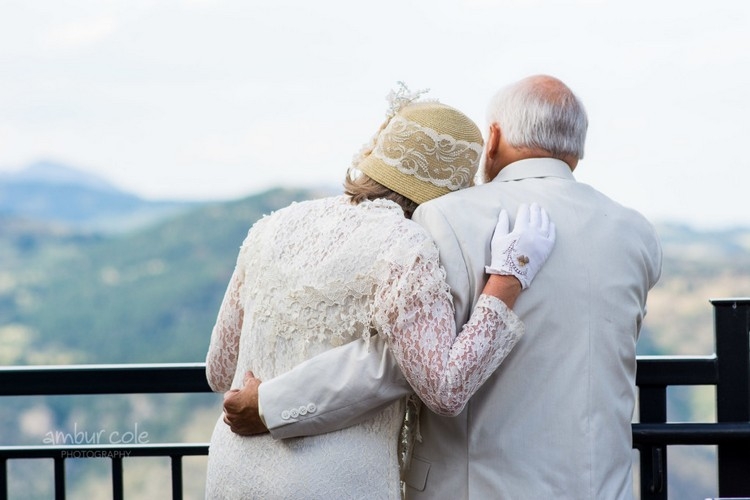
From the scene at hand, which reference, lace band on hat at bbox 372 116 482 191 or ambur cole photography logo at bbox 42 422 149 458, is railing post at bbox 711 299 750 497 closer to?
lace band on hat at bbox 372 116 482 191

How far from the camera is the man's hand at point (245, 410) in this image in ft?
5.19

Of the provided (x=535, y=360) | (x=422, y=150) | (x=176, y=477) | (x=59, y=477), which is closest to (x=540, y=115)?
(x=422, y=150)

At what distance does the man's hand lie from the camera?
1.58 m

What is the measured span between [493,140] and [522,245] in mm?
281

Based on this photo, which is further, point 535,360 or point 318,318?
point 535,360

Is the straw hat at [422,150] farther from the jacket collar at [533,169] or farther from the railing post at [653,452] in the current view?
the railing post at [653,452]

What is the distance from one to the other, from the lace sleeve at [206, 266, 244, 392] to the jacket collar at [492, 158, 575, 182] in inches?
21.4

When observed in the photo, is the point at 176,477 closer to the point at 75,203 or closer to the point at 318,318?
the point at 318,318

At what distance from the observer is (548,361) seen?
5.46ft

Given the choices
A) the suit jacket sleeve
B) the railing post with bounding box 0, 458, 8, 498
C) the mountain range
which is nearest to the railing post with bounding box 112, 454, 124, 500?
the railing post with bounding box 0, 458, 8, 498

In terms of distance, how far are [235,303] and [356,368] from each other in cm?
34

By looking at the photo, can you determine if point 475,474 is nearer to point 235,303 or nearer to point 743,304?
point 235,303

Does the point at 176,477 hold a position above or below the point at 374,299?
below

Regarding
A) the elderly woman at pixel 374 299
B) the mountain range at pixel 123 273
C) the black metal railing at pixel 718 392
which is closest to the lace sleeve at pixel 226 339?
the elderly woman at pixel 374 299
